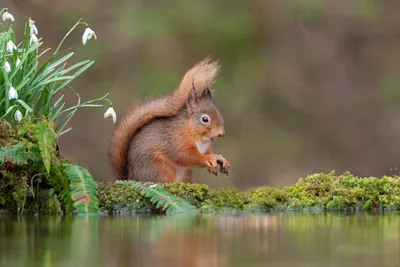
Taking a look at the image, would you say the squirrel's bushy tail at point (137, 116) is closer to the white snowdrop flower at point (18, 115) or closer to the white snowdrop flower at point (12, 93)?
the white snowdrop flower at point (18, 115)

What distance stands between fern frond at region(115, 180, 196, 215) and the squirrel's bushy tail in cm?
101

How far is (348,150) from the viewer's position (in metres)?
11.9

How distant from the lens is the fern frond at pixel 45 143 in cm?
547

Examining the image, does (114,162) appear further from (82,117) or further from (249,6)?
(249,6)

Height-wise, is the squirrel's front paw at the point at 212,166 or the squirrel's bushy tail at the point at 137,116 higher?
the squirrel's bushy tail at the point at 137,116

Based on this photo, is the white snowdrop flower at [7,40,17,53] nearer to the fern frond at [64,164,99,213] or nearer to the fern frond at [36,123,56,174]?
the fern frond at [36,123,56,174]

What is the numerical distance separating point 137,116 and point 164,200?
51.7 inches

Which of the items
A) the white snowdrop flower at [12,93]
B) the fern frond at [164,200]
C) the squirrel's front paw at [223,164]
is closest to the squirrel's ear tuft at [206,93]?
the squirrel's front paw at [223,164]

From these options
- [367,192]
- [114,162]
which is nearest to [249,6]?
[114,162]

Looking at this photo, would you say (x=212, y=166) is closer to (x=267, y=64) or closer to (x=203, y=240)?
(x=203, y=240)

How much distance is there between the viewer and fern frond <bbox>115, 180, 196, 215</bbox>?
5723 millimetres

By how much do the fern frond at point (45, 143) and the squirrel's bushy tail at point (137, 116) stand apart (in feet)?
4.57

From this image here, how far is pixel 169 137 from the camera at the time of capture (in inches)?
268

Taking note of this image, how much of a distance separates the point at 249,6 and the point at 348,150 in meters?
2.35
